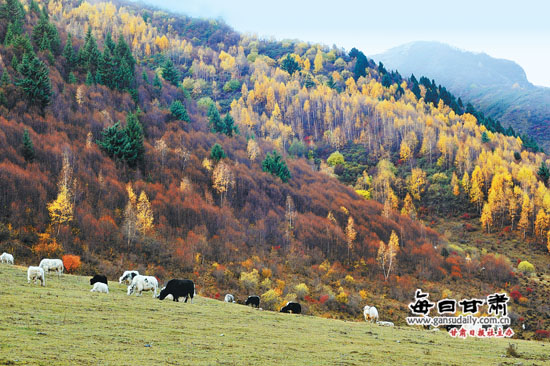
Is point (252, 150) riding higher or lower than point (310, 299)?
higher

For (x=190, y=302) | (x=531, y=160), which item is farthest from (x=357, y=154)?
(x=190, y=302)

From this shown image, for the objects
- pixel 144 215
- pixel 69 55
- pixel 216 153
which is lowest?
pixel 144 215

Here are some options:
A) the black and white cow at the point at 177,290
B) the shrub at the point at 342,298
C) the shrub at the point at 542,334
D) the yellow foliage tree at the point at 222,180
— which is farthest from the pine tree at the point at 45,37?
the shrub at the point at 542,334

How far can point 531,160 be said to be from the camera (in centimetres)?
14488

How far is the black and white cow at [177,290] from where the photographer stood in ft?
89.6

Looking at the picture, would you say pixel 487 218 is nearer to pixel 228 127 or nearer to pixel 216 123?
pixel 228 127

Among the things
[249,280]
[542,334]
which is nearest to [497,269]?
[542,334]

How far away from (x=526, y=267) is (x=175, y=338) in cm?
9299

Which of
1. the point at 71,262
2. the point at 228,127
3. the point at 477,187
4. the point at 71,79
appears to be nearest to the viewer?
the point at 71,262

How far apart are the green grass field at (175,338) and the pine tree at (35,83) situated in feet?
208

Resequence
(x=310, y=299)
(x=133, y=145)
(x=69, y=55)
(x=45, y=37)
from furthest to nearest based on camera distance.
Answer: (x=69, y=55) < (x=45, y=37) < (x=133, y=145) < (x=310, y=299)

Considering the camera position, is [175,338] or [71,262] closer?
[175,338]

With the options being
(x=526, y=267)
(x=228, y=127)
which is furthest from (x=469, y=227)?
(x=228, y=127)

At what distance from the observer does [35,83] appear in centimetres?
7750
